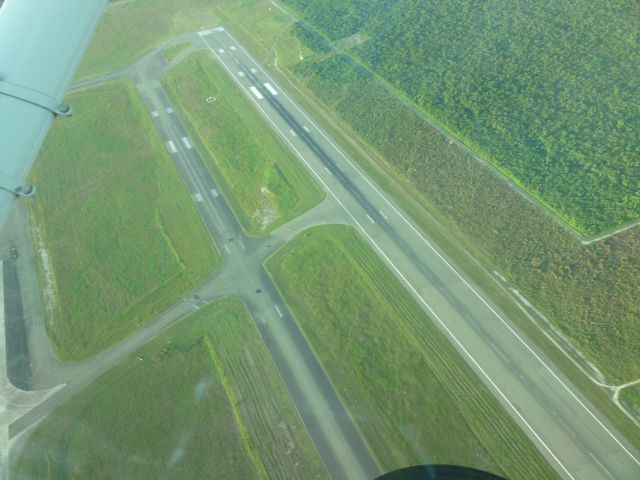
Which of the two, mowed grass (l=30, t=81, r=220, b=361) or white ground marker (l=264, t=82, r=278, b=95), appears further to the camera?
white ground marker (l=264, t=82, r=278, b=95)

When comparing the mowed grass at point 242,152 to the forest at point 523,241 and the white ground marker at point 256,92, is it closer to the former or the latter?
the white ground marker at point 256,92

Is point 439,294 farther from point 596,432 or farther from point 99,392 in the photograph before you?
A: point 99,392

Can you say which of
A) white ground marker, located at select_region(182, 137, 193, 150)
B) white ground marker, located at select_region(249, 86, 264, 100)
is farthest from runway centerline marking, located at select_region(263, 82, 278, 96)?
white ground marker, located at select_region(182, 137, 193, 150)

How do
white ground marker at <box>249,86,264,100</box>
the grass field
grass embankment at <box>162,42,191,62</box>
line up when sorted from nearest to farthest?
the grass field
white ground marker at <box>249,86,264,100</box>
grass embankment at <box>162,42,191,62</box>

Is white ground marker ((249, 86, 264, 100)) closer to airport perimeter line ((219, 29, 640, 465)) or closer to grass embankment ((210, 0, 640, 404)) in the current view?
airport perimeter line ((219, 29, 640, 465))

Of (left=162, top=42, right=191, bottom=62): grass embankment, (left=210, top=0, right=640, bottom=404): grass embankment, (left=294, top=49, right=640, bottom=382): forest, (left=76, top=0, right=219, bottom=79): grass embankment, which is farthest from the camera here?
(left=76, top=0, right=219, bottom=79): grass embankment

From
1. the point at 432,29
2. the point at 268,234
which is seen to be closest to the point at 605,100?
the point at 432,29

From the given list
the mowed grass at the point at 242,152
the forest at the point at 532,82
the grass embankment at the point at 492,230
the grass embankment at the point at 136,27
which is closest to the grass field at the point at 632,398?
the grass embankment at the point at 492,230
